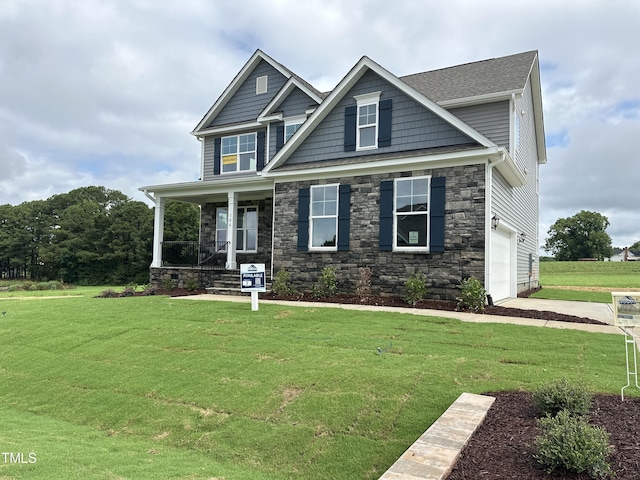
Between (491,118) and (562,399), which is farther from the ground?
(491,118)

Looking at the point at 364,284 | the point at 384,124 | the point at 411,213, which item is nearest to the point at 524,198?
the point at 384,124

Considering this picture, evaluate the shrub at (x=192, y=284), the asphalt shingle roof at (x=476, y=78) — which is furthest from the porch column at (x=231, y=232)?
the asphalt shingle roof at (x=476, y=78)

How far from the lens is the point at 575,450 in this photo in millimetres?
2879

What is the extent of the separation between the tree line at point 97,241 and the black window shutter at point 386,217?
2755 cm

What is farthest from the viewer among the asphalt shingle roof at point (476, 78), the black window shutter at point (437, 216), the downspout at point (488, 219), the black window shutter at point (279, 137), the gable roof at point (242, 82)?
the black window shutter at point (279, 137)

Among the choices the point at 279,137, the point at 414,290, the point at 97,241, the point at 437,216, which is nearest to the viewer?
the point at 414,290

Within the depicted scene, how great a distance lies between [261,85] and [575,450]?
17.8m

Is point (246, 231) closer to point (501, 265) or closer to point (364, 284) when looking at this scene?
point (364, 284)

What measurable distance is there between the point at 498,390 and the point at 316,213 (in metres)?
8.89

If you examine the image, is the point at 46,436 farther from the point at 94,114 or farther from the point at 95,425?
the point at 94,114

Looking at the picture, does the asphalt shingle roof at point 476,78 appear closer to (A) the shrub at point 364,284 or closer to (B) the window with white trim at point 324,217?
(B) the window with white trim at point 324,217

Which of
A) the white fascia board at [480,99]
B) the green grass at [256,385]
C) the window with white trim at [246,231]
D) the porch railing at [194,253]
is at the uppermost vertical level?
the white fascia board at [480,99]

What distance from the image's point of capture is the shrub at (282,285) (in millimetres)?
12828

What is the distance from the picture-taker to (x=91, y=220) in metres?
39.5
